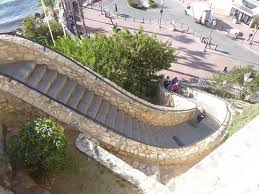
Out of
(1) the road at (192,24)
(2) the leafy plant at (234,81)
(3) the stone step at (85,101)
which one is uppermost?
(3) the stone step at (85,101)

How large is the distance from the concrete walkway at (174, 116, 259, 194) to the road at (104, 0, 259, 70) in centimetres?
2453

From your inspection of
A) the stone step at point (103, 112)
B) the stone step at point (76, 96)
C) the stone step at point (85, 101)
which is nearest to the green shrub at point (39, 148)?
the stone step at point (76, 96)

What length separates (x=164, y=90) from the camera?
21.7 meters

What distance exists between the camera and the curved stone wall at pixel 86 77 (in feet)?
39.2

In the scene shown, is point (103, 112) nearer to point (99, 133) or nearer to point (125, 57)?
point (99, 133)

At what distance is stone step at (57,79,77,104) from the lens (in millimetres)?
12300

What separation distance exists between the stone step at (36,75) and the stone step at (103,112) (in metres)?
2.89

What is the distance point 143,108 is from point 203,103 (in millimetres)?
7734

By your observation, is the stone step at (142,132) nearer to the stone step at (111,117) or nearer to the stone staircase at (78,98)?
the stone staircase at (78,98)

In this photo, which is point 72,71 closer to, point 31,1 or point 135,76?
point 135,76

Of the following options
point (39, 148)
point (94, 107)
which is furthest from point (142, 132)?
point (39, 148)

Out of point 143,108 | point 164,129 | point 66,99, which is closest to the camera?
point 66,99

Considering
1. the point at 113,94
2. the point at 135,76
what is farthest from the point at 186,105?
the point at 113,94

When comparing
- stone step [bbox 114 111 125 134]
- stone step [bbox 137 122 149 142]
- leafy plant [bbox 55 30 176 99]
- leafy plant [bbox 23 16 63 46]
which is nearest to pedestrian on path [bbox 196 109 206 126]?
leafy plant [bbox 55 30 176 99]
